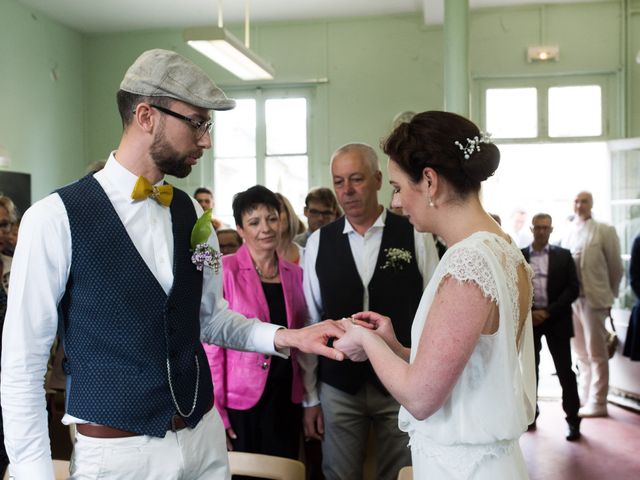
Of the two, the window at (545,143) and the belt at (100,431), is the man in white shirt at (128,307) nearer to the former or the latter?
the belt at (100,431)

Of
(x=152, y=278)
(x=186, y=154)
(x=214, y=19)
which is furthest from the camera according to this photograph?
(x=214, y=19)

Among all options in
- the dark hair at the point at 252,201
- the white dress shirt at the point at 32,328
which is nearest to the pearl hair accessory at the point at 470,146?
the white dress shirt at the point at 32,328

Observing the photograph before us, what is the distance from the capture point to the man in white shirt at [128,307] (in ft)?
4.92

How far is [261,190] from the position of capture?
3178 millimetres

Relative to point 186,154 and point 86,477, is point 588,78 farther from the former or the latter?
point 86,477

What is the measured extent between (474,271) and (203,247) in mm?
729

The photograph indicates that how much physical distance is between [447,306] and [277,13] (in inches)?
277

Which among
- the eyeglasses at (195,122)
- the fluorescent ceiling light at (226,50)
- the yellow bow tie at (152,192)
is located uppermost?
the fluorescent ceiling light at (226,50)

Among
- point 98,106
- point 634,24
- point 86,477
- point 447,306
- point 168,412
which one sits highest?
point 634,24

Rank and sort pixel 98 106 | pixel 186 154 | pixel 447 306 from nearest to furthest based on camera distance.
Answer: pixel 447 306 → pixel 186 154 → pixel 98 106

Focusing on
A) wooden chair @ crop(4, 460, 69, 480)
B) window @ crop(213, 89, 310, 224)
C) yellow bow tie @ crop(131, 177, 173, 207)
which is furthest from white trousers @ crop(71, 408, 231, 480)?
window @ crop(213, 89, 310, 224)

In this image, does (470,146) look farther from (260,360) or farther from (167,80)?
(260,360)

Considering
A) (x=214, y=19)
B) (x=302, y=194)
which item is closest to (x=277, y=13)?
(x=214, y=19)

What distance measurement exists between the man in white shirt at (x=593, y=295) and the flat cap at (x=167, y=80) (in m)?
5.39
